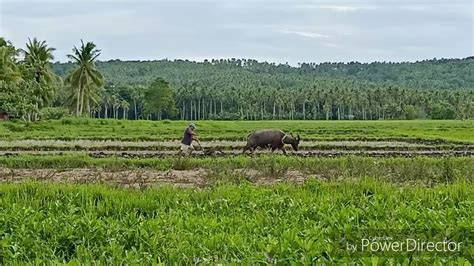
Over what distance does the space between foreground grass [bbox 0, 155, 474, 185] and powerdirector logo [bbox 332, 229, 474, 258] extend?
7700mm

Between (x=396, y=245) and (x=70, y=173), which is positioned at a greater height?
(x=396, y=245)

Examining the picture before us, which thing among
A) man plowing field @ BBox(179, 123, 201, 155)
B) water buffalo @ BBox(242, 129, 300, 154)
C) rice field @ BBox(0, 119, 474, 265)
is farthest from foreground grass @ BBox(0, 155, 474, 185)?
rice field @ BBox(0, 119, 474, 265)

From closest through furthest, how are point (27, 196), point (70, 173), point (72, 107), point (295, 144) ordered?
point (27, 196)
point (70, 173)
point (295, 144)
point (72, 107)

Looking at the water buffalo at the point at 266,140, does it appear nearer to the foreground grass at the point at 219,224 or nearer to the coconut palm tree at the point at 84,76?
the foreground grass at the point at 219,224

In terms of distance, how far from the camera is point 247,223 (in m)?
5.27

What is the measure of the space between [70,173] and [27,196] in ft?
25.0

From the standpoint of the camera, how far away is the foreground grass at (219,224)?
390 centimetres

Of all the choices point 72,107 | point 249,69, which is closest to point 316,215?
point 72,107

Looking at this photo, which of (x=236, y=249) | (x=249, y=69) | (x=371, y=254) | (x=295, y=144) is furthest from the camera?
(x=249, y=69)

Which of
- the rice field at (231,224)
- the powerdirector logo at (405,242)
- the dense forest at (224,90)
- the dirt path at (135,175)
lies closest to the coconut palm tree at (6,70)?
the dense forest at (224,90)

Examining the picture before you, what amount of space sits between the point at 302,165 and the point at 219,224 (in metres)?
10.5

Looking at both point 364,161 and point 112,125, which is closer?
point 364,161

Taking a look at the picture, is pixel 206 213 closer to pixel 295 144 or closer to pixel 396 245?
pixel 396 245

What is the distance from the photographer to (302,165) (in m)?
15.5
